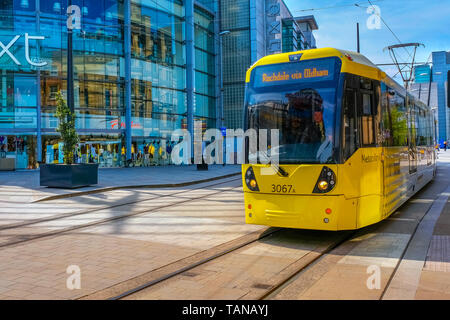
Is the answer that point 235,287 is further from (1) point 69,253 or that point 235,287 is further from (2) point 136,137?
(2) point 136,137

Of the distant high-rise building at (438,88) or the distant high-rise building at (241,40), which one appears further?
the distant high-rise building at (438,88)

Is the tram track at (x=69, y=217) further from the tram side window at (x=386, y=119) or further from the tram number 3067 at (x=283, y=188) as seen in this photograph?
the tram side window at (x=386, y=119)

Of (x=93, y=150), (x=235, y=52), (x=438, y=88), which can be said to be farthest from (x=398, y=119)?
(x=438, y=88)

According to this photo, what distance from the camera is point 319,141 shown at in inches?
259

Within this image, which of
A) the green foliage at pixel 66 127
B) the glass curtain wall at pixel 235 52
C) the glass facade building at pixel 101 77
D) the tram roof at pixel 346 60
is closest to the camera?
the tram roof at pixel 346 60

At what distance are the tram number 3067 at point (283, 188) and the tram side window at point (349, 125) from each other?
0.94 metres

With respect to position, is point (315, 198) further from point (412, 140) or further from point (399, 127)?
point (412, 140)

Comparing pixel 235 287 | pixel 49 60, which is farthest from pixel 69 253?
pixel 49 60

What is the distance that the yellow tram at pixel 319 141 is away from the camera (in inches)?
255

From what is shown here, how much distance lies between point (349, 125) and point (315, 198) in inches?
49.8

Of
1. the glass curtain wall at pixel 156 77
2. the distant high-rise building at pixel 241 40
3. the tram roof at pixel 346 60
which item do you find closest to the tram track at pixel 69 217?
the tram roof at pixel 346 60

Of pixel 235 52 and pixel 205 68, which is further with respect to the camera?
pixel 235 52

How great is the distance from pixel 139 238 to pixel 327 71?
4194 millimetres

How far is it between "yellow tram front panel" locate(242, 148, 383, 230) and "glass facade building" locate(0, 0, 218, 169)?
22024 millimetres
